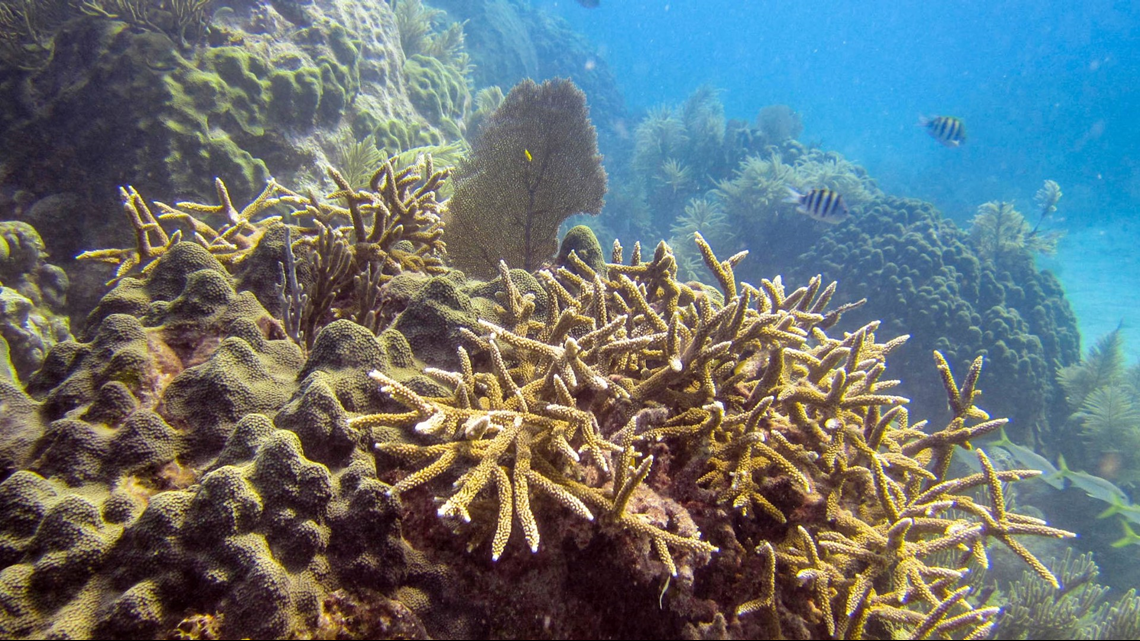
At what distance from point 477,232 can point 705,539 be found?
10.6 ft

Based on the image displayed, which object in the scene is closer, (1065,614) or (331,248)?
(331,248)

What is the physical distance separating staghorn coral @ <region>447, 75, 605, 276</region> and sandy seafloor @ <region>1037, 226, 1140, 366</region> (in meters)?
21.8

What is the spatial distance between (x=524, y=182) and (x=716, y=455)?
10.2ft

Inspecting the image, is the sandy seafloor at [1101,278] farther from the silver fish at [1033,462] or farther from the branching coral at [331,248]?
the branching coral at [331,248]

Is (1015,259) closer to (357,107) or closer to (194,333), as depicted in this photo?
(357,107)

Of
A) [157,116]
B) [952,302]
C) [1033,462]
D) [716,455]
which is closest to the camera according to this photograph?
[716,455]

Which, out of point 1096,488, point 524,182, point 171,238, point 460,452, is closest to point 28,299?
point 171,238

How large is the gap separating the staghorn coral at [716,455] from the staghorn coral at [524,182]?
1.88 metres

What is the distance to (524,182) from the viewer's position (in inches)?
172

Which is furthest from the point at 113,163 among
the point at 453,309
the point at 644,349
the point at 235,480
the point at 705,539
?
the point at 705,539

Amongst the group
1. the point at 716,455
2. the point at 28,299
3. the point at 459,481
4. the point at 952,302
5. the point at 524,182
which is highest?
the point at 952,302

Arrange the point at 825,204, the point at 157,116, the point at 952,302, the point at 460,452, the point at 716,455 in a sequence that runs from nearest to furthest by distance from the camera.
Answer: the point at 460,452, the point at 716,455, the point at 157,116, the point at 825,204, the point at 952,302

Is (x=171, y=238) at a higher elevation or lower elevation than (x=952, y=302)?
lower

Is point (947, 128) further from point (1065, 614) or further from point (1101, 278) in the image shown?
point (1101, 278)
